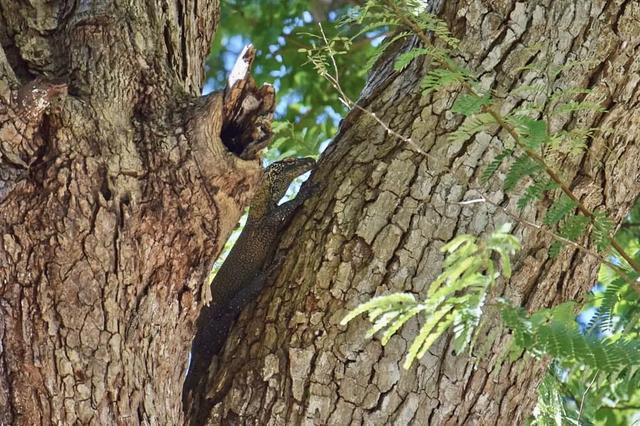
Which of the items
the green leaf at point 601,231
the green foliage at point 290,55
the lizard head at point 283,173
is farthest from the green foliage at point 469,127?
the green foliage at point 290,55

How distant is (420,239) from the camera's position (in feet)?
8.11

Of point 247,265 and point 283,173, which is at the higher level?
point 283,173

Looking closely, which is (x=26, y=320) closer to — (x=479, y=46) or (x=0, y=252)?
(x=0, y=252)

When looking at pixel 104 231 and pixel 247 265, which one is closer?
pixel 104 231

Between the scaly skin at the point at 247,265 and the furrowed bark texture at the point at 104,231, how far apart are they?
34 cm

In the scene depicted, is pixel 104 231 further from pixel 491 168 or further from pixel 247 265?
pixel 491 168

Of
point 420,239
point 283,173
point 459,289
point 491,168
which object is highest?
point 283,173

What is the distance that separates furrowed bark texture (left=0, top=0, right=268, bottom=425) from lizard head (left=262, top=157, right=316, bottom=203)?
1111 millimetres

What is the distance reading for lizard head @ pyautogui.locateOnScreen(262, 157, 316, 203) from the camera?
3.55 metres

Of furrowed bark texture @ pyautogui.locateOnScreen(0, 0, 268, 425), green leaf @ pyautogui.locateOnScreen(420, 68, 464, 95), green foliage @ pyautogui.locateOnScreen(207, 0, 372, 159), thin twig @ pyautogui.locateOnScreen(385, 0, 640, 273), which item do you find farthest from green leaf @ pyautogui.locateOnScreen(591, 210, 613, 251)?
green foliage @ pyautogui.locateOnScreen(207, 0, 372, 159)

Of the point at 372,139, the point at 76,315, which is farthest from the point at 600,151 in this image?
the point at 76,315

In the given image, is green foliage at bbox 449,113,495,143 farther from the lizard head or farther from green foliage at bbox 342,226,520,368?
the lizard head

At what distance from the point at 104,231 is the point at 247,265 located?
85cm

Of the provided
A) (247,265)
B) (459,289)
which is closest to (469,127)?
(459,289)
